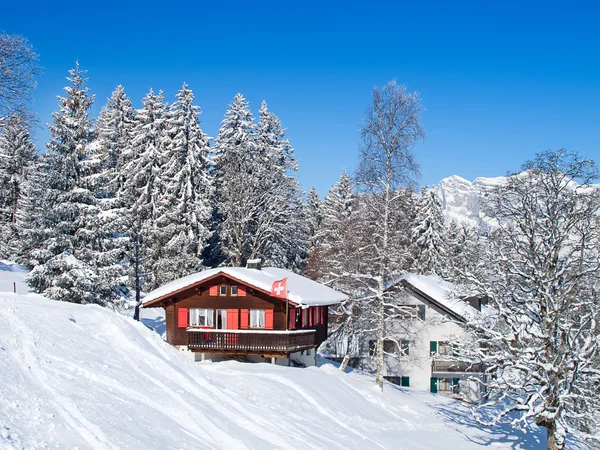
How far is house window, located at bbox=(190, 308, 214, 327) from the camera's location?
31.2 metres

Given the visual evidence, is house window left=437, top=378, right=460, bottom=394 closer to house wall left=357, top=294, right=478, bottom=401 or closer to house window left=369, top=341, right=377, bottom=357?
house wall left=357, top=294, right=478, bottom=401

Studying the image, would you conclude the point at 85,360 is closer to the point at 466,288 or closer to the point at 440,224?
the point at 466,288

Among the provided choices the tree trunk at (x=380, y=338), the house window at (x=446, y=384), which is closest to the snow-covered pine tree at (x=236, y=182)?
the house window at (x=446, y=384)

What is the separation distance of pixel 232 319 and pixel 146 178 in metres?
19.2

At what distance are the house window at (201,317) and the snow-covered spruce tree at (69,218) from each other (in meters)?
4.41

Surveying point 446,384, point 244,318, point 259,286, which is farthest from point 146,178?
point 446,384

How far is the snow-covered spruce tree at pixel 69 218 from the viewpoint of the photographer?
28.3m

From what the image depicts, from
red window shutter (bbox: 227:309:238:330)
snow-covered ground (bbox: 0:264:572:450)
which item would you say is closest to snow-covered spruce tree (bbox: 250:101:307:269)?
red window shutter (bbox: 227:309:238:330)

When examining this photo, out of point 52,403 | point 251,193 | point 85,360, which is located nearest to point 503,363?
point 85,360

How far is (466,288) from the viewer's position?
77.9 feet

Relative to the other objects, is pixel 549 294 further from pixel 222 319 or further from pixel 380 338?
pixel 222 319

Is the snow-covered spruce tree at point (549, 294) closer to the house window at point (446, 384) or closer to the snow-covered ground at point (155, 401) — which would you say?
the snow-covered ground at point (155, 401)

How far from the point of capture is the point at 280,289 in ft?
92.6

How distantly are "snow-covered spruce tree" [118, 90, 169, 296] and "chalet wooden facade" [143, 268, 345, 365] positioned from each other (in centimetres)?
1118
